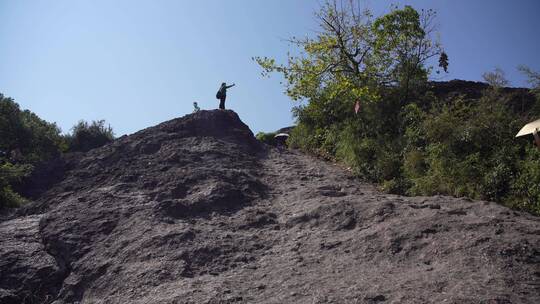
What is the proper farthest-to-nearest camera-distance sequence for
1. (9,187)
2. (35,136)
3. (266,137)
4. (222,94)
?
1. (266,137)
2. (35,136)
3. (222,94)
4. (9,187)

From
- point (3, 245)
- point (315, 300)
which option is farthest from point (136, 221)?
point (315, 300)

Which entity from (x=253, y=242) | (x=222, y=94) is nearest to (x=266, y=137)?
(x=222, y=94)

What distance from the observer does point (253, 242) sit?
7.19m

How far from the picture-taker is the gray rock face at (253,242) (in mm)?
5309

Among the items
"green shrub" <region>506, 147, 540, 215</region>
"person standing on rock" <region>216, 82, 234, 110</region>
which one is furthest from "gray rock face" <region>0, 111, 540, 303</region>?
"person standing on rock" <region>216, 82, 234, 110</region>

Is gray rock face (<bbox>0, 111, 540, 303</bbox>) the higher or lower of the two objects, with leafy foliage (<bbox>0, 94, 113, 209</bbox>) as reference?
lower

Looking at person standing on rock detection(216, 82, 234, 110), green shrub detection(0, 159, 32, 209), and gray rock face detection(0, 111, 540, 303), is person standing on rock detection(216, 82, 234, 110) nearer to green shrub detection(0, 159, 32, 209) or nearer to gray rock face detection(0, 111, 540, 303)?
gray rock face detection(0, 111, 540, 303)

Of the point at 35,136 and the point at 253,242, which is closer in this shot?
the point at 253,242

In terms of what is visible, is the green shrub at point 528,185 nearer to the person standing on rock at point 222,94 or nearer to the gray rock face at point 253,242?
the gray rock face at point 253,242

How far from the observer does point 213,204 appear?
8.74 meters

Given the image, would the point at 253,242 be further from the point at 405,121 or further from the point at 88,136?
A: the point at 88,136

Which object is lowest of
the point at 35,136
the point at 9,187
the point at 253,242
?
the point at 253,242

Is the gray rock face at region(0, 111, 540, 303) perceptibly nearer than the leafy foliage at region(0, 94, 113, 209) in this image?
Yes

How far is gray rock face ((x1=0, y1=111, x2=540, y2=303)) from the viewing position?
5.31 meters
